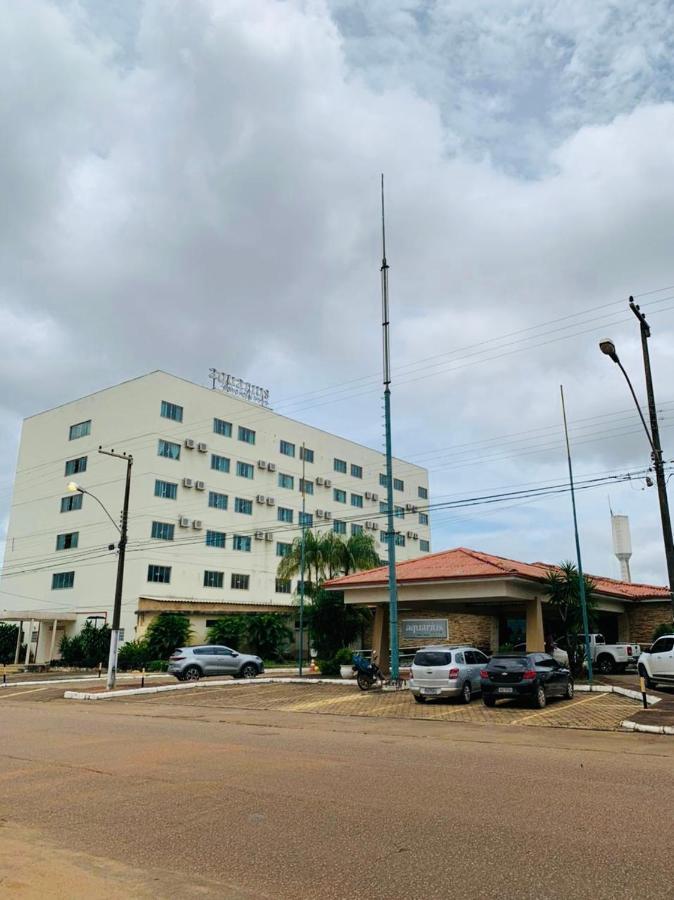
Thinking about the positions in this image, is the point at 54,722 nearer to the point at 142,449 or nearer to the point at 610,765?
the point at 610,765

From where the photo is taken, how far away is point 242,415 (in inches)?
2429

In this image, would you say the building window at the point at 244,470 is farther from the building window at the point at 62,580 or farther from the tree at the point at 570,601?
the tree at the point at 570,601

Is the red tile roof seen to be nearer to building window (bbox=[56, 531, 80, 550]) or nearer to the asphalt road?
the asphalt road

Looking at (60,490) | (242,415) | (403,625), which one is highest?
(242,415)

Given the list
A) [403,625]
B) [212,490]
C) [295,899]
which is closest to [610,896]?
[295,899]

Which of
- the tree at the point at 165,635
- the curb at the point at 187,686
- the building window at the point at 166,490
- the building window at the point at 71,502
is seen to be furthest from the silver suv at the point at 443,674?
the building window at the point at 71,502

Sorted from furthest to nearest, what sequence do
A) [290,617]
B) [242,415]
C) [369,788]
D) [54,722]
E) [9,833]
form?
[242,415], [290,617], [54,722], [369,788], [9,833]

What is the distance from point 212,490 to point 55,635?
51.6 feet

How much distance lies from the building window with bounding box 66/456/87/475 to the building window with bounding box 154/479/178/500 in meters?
6.94

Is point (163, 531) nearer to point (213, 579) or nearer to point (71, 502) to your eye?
point (213, 579)

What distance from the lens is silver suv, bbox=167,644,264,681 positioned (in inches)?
1249

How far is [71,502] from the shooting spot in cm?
5588

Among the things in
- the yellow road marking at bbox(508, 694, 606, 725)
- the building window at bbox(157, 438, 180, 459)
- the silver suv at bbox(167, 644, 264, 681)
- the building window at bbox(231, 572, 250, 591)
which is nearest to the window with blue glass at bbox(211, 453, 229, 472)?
the building window at bbox(157, 438, 180, 459)

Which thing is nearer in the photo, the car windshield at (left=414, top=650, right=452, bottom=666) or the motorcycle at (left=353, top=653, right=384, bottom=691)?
the car windshield at (left=414, top=650, right=452, bottom=666)
